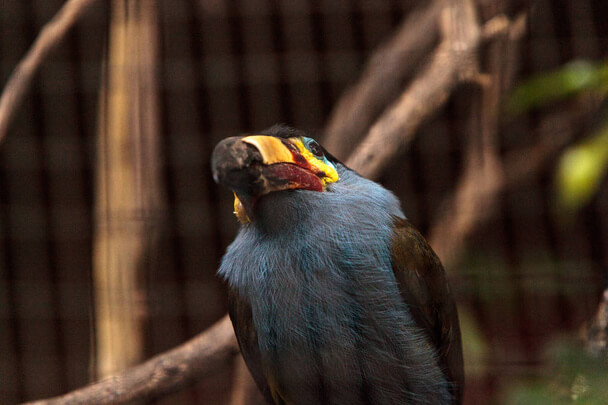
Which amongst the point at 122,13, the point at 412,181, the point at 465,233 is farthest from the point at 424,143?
the point at 122,13

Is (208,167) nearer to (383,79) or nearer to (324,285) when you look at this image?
(383,79)

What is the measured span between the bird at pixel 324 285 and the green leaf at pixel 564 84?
3.51 feet

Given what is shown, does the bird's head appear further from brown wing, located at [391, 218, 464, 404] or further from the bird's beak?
brown wing, located at [391, 218, 464, 404]

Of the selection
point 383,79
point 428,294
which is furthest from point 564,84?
point 428,294

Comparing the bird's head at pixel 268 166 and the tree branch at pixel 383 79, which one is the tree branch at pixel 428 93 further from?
the bird's head at pixel 268 166

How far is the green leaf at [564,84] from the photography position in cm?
231

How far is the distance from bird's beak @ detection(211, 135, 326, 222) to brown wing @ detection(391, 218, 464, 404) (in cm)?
25

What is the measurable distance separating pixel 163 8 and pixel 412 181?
169cm

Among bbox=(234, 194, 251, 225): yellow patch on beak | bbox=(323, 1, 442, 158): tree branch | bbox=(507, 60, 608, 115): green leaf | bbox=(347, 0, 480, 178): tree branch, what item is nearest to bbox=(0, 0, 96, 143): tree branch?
bbox=(234, 194, 251, 225): yellow patch on beak

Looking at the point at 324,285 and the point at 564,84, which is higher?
the point at 564,84

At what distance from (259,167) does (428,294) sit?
22.2 inches

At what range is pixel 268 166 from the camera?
1403 millimetres

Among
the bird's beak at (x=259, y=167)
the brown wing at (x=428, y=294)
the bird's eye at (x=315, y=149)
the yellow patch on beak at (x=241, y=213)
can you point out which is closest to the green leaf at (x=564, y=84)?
the brown wing at (x=428, y=294)

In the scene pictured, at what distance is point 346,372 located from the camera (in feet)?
5.00
